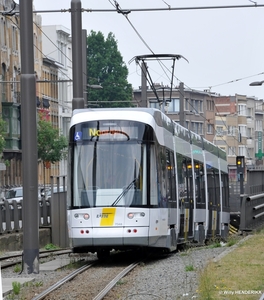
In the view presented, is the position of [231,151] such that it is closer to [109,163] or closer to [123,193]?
[109,163]

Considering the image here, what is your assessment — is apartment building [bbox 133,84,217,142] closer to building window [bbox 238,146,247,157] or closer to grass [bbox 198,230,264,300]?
building window [bbox 238,146,247,157]

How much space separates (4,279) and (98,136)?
13.4ft

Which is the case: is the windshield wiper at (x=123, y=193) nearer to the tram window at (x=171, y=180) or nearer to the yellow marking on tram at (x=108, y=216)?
the yellow marking on tram at (x=108, y=216)

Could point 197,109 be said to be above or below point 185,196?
above

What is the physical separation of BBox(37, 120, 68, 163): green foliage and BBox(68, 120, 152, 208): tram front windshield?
5412cm

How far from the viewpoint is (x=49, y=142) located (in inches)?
2948

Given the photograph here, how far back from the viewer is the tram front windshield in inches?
766

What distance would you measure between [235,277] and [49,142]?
60.5 m

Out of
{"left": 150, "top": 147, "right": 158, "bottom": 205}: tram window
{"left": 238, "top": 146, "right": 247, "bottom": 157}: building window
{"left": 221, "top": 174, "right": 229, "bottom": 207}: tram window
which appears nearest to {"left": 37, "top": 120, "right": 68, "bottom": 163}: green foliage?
{"left": 221, "top": 174, "right": 229, "bottom": 207}: tram window

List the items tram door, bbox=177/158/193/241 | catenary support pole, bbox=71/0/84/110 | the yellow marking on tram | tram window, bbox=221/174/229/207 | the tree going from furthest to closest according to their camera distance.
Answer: the tree < tram window, bbox=221/174/229/207 < catenary support pole, bbox=71/0/84/110 < tram door, bbox=177/158/193/241 < the yellow marking on tram

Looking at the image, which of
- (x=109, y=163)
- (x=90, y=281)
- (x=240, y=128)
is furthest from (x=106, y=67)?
(x=90, y=281)

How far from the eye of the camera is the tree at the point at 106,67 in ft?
357

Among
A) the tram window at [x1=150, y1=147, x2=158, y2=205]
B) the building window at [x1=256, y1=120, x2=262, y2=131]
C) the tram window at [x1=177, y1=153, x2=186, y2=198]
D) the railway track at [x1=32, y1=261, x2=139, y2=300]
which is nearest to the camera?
the railway track at [x1=32, y1=261, x2=139, y2=300]

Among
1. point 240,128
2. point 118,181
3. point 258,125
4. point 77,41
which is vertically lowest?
point 118,181
